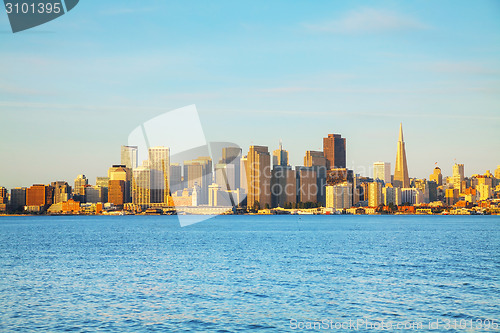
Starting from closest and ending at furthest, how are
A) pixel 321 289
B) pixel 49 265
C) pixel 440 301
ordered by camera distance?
pixel 440 301, pixel 321 289, pixel 49 265

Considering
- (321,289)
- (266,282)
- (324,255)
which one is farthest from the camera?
(324,255)

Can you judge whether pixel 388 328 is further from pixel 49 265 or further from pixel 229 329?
pixel 49 265

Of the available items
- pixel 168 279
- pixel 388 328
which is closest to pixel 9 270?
pixel 168 279

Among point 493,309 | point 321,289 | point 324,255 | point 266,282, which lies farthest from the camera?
point 324,255

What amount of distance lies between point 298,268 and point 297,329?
2448 centimetres

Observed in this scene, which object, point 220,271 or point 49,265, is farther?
point 49,265

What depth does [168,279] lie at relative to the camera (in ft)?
154

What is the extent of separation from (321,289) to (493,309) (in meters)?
11.8

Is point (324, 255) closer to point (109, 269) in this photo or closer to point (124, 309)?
point (109, 269)

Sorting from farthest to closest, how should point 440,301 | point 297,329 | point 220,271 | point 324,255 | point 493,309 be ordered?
point 324,255 → point 220,271 → point 440,301 → point 493,309 → point 297,329

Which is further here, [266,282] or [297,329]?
[266,282]

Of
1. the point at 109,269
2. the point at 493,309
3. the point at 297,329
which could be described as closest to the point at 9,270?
the point at 109,269

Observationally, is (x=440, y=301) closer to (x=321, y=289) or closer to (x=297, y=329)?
(x=321, y=289)

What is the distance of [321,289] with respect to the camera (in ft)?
135
